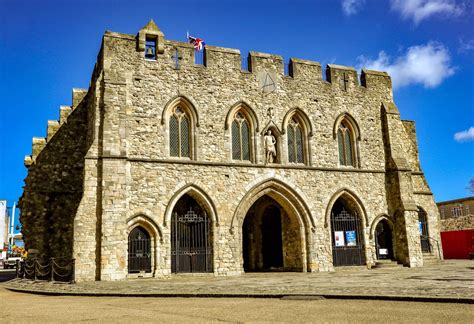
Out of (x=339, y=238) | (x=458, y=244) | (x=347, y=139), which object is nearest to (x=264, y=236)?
(x=339, y=238)

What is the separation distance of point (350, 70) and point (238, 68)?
5632 millimetres

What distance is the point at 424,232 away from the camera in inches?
866

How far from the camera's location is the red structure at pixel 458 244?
93.7ft

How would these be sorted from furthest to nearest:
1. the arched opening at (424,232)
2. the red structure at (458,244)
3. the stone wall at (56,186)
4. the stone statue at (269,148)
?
the red structure at (458,244) < the arched opening at (424,232) < the stone statue at (269,148) < the stone wall at (56,186)

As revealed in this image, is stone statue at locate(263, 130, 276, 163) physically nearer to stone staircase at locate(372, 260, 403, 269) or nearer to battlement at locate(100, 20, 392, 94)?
battlement at locate(100, 20, 392, 94)

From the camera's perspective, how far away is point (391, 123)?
20.7 meters

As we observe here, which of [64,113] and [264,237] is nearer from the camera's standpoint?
[64,113]

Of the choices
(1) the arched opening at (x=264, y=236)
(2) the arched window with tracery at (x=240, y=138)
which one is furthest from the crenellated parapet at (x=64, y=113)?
(1) the arched opening at (x=264, y=236)

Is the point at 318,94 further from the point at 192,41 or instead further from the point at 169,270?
the point at 169,270

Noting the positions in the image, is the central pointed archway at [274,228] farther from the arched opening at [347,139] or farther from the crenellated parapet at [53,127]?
the crenellated parapet at [53,127]

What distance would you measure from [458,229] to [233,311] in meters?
31.4

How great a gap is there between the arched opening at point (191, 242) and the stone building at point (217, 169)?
0.13 feet

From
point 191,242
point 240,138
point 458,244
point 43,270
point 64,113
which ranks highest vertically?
point 64,113

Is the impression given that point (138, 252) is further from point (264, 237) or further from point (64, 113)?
point (64, 113)
